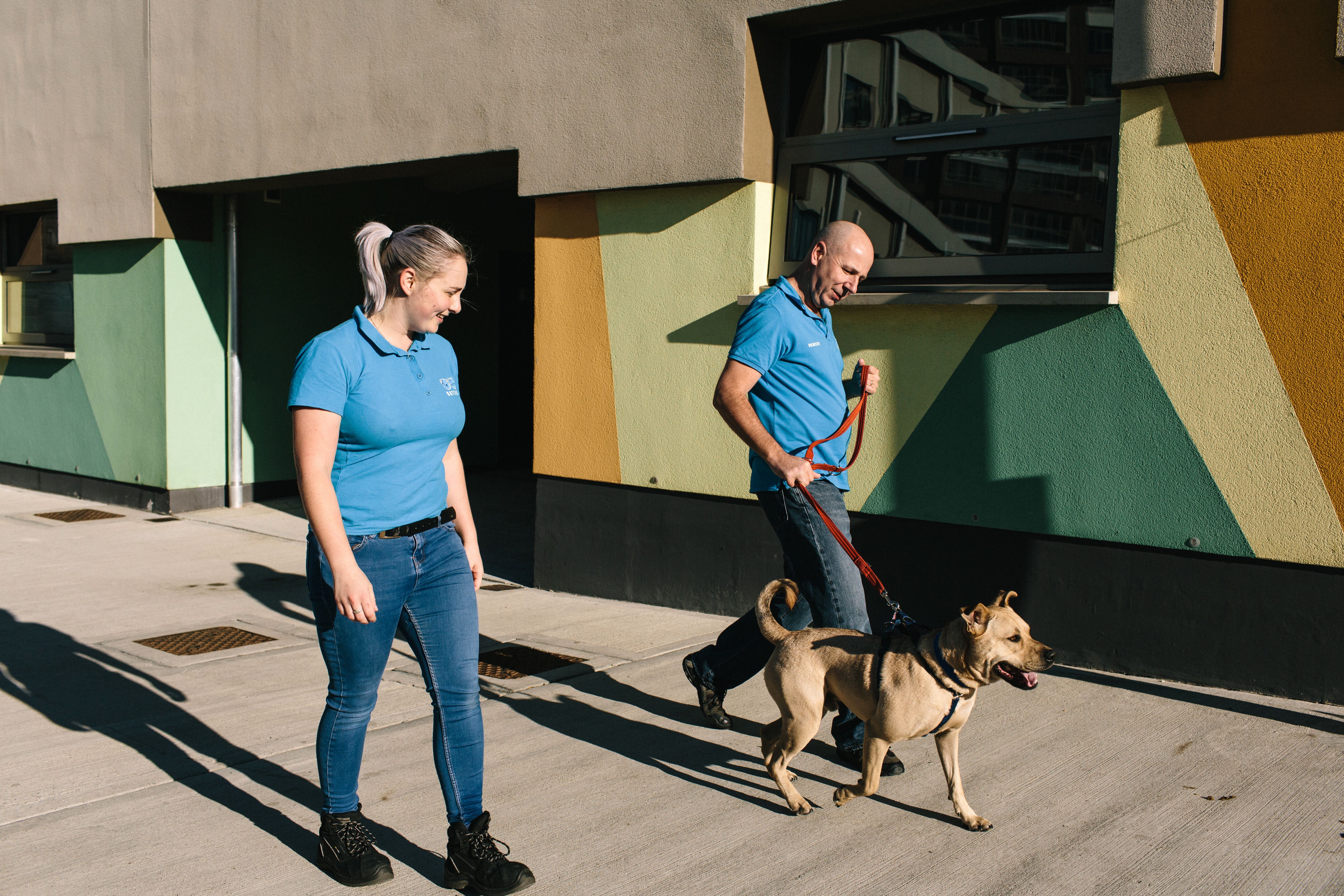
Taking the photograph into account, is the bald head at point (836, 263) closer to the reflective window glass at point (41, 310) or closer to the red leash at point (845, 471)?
the red leash at point (845, 471)

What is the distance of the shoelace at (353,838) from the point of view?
10.5 ft

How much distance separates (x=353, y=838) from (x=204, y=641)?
307cm

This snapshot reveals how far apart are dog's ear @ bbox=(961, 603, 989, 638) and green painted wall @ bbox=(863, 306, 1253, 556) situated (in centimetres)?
220

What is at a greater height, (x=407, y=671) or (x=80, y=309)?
(x=80, y=309)

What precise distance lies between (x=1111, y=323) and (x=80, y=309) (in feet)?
30.4

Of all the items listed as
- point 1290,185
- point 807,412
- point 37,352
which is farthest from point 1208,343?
point 37,352

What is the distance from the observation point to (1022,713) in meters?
4.77

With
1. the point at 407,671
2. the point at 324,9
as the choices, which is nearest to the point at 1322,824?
the point at 407,671

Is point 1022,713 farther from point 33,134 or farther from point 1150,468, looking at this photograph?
point 33,134

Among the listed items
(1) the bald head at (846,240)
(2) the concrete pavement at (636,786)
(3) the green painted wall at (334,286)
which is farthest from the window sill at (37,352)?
(1) the bald head at (846,240)

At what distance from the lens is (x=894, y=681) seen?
3453 mm

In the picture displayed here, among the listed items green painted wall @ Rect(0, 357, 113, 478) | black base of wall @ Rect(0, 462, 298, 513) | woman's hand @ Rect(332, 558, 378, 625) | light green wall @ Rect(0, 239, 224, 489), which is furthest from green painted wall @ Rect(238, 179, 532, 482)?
woman's hand @ Rect(332, 558, 378, 625)

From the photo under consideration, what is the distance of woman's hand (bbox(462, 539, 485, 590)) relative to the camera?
3.38m

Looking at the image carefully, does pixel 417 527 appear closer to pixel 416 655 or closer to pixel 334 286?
pixel 416 655
